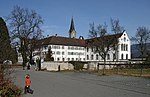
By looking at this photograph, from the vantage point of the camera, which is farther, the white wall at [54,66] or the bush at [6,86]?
the white wall at [54,66]

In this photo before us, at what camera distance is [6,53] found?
35.3 ft

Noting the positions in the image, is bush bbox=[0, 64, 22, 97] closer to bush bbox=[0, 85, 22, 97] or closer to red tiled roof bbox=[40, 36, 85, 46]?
bush bbox=[0, 85, 22, 97]

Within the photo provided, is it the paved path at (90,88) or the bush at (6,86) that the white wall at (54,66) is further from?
the bush at (6,86)

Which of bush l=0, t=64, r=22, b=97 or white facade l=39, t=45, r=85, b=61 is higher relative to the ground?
white facade l=39, t=45, r=85, b=61

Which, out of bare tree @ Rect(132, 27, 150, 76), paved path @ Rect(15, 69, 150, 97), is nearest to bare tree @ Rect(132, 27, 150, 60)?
bare tree @ Rect(132, 27, 150, 76)

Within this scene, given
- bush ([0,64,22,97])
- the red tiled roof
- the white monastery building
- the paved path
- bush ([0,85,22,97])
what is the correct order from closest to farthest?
bush ([0,85,22,97]), bush ([0,64,22,97]), the paved path, the white monastery building, the red tiled roof

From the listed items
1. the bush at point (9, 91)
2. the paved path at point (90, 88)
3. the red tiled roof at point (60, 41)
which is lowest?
the paved path at point (90, 88)

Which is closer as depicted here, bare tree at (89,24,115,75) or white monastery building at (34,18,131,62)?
bare tree at (89,24,115,75)

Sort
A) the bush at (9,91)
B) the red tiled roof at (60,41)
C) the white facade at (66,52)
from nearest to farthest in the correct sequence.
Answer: the bush at (9,91)
the red tiled roof at (60,41)
the white facade at (66,52)

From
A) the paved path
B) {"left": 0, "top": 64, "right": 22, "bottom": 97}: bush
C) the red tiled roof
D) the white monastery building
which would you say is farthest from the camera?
the red tiled roof

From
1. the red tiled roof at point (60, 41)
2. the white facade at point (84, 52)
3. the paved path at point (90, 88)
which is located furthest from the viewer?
the red tiled roof at point (60, 41)

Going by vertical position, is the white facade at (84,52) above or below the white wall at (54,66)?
above

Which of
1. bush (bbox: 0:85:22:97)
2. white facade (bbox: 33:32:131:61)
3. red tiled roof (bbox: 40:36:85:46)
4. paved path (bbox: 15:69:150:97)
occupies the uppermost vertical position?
red tiled roof (bbox: 40:36:85:46)

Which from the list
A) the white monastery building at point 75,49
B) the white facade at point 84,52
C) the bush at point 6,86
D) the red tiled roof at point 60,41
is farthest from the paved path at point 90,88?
the red tiled roof at point 60,41
